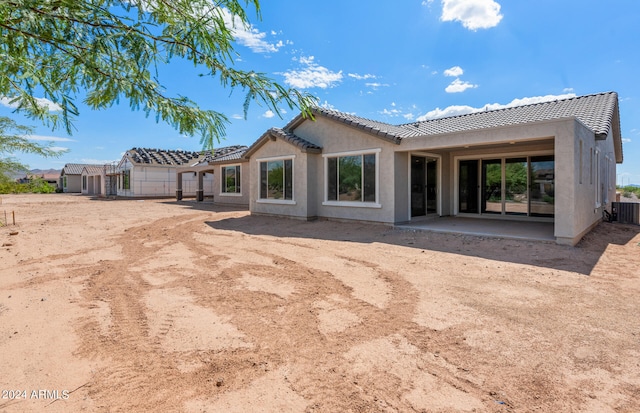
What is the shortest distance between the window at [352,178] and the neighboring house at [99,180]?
30.6 m

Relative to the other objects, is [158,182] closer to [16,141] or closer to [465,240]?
[16,141]

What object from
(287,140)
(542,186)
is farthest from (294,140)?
(542,186)

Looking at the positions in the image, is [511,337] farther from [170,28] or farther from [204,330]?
[170,28]

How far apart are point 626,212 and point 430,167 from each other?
7.85 metres

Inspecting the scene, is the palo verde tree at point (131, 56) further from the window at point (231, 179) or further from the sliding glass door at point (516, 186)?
the window at point (231, 179)

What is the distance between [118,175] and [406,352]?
3794 cm

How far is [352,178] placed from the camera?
1188cm

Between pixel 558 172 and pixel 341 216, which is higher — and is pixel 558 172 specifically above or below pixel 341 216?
above

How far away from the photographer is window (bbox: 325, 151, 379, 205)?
11320mm

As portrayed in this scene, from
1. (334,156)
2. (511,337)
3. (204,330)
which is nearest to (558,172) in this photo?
(511,337)

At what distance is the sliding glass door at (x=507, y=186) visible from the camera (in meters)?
11.7

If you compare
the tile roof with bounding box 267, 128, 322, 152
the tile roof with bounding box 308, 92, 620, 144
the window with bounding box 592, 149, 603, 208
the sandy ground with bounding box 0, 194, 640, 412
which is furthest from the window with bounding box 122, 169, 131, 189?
the window with bounding box 592, 149, 603, 208

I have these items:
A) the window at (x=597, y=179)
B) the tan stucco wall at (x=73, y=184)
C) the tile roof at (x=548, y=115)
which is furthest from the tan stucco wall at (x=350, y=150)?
the tan stucco wall at (x=73, y=184)

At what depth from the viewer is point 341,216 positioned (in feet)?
40.2
